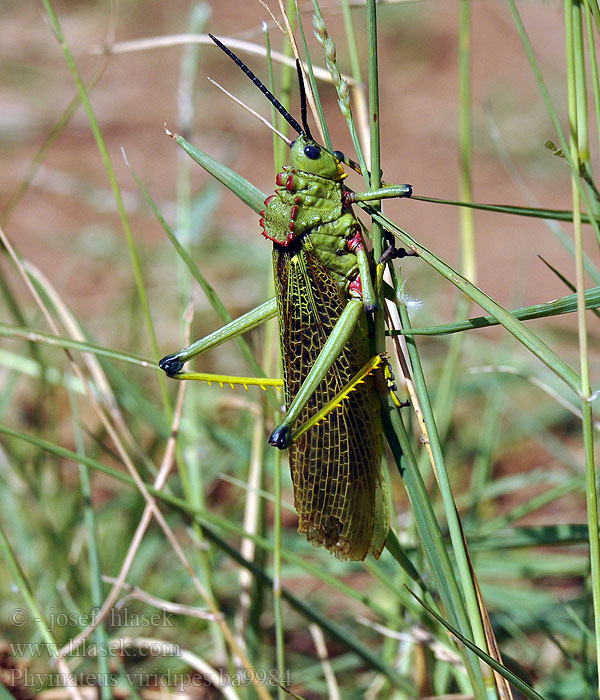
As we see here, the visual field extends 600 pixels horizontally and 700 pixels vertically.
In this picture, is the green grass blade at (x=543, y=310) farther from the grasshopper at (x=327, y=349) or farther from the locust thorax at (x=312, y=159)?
the locust thorax at (x=312, y=159)

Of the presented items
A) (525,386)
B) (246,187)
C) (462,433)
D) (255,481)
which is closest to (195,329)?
(462,433)

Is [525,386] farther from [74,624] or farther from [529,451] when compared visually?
[74,624]

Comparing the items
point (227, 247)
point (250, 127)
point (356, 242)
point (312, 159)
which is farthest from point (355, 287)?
point (250, 127)

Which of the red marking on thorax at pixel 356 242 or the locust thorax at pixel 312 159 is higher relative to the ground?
the locust thorax at pixel 312 159

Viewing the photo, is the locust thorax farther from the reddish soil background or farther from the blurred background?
the reddish soil background

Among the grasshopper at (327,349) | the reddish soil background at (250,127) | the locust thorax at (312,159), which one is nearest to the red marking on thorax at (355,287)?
the grasshopper at (327,349)

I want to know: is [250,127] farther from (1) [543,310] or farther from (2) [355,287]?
(1) [543,310]

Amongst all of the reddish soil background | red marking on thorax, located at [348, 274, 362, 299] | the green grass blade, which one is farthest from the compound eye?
the reddish soil background

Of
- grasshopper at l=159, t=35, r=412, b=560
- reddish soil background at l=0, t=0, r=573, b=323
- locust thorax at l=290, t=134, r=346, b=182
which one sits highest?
reddish soil background at l=0, t=0, r=573, b=323
